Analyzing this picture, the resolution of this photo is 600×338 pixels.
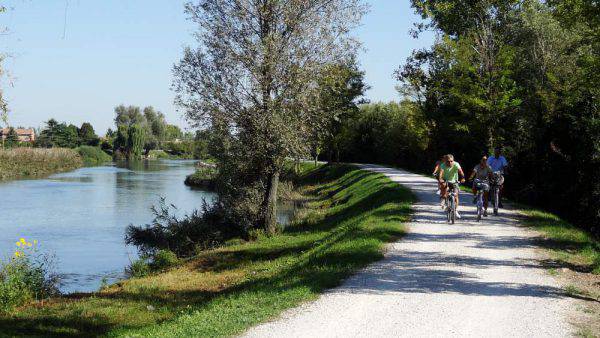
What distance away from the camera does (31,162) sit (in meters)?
79.3

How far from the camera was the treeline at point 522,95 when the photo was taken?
20641 millimetres

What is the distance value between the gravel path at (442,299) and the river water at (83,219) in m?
11.9

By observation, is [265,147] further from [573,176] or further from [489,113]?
[489,113]

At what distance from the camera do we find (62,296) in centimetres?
1539

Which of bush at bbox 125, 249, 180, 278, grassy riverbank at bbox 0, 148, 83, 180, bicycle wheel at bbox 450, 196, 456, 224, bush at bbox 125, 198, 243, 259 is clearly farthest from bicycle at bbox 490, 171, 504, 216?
grassy riverbank at bbox 0, 148, 83, 180

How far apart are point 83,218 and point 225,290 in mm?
22875

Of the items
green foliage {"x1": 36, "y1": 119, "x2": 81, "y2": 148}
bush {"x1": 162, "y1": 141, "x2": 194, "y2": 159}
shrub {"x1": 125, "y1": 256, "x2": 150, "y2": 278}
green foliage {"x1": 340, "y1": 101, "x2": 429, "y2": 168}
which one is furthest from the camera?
bush {"x1": 162, "y1": 141, "x2": 194, "y2": 159}

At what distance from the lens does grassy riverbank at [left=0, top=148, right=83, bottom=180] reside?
71.5m

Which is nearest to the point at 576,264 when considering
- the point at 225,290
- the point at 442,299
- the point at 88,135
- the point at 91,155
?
the point at 442,299

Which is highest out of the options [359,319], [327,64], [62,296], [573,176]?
[327,64]

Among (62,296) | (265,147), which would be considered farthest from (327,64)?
(62,296)

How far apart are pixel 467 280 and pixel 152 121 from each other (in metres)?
165

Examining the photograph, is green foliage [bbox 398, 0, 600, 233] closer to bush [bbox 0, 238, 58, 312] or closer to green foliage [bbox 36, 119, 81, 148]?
bush [bbox 0, 238, 58, 312]

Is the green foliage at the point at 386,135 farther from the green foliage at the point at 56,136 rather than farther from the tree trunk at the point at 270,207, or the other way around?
the green foliage at the point at 56,136
